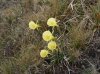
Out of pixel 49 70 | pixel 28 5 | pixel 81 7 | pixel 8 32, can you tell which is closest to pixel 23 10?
pixel 28 5

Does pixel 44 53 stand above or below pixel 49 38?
below

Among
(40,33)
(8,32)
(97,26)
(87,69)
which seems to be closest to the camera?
(87,69)

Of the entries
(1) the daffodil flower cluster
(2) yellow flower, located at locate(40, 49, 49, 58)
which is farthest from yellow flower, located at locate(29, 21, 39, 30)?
(2) yellow flower, located at locate(40, 49, 49, 58)

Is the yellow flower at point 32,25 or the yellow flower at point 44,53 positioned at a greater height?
the yellow flower at point 32,25

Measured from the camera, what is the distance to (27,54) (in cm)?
376

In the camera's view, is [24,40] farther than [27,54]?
Yes

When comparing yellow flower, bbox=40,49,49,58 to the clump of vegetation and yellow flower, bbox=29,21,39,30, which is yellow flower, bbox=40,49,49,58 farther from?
yellow flower, bbox=29,21,39,30

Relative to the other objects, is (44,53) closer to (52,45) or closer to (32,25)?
(52,45)

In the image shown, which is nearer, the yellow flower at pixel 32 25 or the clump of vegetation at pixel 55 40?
the clump of vegetation at pixel 55 40

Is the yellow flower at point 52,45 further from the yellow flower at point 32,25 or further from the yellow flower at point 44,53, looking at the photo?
the yellow flower at point 32,25

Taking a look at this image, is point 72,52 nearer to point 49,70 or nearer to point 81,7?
point 49,70

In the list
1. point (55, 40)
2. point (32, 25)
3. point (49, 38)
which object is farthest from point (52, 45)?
point (32, 25)

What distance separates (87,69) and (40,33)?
0.86m

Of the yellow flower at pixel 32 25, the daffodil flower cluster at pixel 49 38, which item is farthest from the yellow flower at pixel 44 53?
the yellow flower at pixel 32 25
